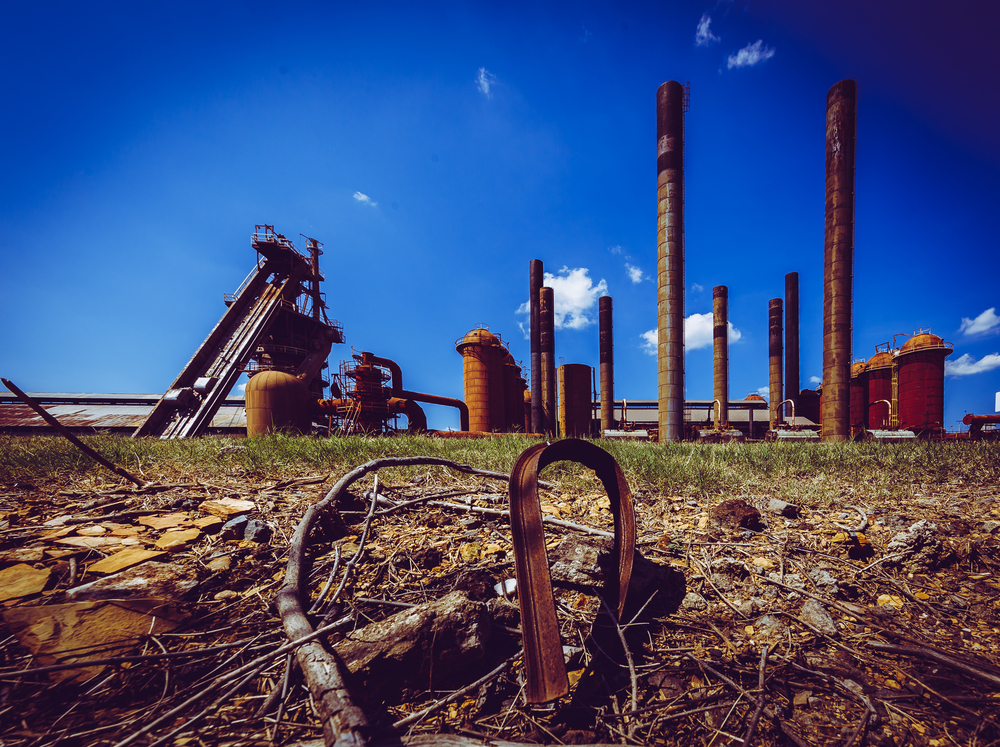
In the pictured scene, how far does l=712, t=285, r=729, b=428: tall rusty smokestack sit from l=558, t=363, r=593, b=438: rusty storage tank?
32.7ft

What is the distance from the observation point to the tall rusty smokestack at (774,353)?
21.9 meters

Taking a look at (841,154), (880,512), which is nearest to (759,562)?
(880,512)

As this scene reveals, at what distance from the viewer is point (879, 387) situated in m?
19.0

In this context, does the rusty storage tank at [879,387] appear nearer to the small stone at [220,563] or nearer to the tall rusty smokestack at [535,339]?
the tall rusty smokestack at [535,339]

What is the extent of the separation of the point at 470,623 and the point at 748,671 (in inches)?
45.0

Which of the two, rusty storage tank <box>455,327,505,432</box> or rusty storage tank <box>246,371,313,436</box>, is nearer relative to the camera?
rusty storage tank <box>246,371,313,436</box>

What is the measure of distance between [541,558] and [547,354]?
1813 centimetres

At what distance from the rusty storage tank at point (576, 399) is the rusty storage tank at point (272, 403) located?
35.9 feet

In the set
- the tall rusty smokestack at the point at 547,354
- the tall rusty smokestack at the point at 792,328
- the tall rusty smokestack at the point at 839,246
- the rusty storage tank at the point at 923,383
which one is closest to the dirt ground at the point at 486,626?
the tall rusty smokestack at the point at 839,246

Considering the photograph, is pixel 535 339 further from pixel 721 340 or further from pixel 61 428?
pixel 61 428

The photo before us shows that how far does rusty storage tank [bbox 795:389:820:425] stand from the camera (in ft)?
74.0

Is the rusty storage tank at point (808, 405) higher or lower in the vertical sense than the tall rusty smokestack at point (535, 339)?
lower

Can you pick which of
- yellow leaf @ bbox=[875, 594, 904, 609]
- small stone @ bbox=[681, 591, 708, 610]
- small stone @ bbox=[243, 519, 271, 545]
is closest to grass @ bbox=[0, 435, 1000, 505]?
yellow leaf @ bbox=[875, 594, 904, 609]

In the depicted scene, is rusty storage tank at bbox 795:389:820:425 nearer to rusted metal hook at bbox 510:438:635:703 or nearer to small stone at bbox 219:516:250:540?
rusted metal hook at bbox 510:438:635:703
